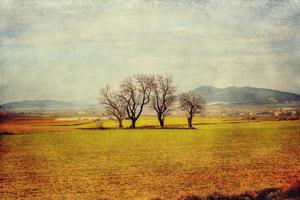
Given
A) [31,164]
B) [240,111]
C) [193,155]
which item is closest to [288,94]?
[193,155]

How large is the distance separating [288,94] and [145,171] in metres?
9.66

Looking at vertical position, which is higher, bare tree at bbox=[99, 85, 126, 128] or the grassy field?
bare tree at bbox=[99, 85, 126, 128]

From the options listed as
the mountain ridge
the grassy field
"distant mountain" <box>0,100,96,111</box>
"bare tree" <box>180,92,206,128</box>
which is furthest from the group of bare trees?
"distant mountain" <box>0,100,96,111</box>

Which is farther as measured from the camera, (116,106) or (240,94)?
(116,106)

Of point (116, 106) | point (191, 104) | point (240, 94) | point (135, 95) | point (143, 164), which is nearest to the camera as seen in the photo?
point (143, 164)

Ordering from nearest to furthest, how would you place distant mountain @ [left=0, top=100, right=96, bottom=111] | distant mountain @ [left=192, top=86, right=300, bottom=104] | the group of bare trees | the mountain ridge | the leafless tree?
distant mountain @ [left=0, top=100, right=96, bottom=111]
the mountain ridge
distant mountain @ [left=192, top=86, right=300, bottom=104]
the leafless tree
the group of bare trees

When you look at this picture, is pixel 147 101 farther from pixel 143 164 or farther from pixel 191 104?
pixel 143 164

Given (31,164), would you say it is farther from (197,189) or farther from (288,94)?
(288,94)

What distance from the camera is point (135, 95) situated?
2620cm

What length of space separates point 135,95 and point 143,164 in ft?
41.8

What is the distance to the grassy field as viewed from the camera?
10.6 metres

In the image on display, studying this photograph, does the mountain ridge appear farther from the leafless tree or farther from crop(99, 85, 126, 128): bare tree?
crop(99, 85, 126, 128): bare tree

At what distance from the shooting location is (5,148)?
18.1 metres

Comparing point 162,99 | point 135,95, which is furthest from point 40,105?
point 162,99
